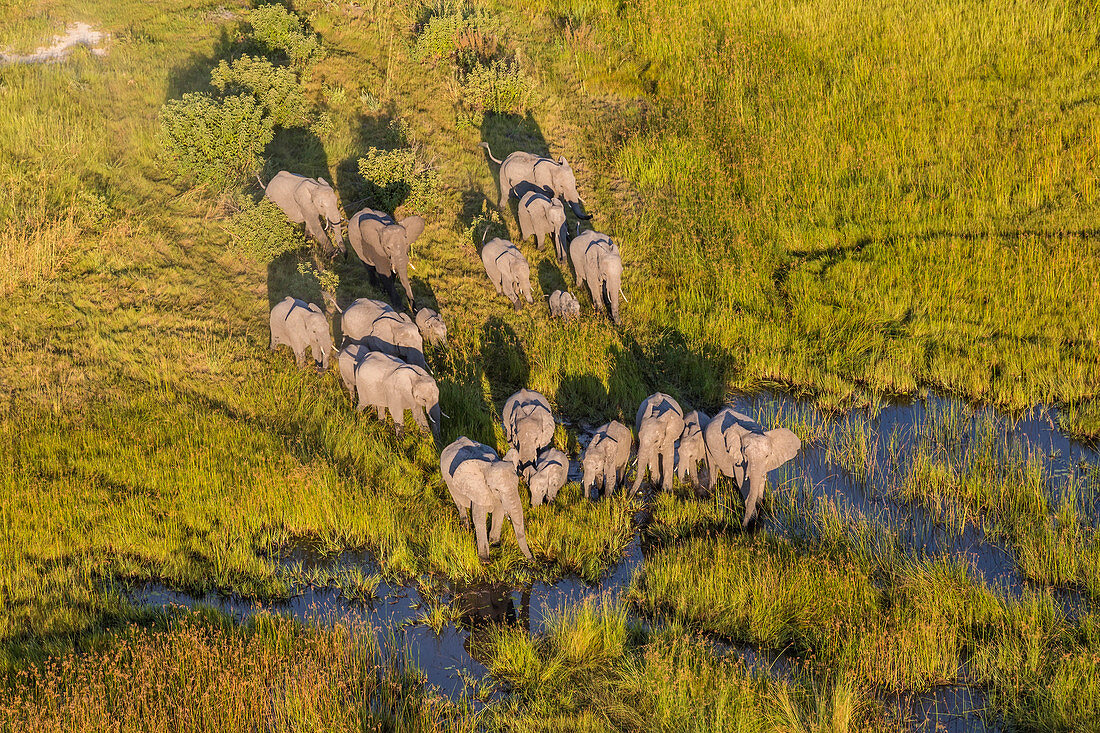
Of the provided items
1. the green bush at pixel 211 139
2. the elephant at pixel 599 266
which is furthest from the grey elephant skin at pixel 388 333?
the green bush at pixel 211 139

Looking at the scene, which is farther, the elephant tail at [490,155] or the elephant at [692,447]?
the elephant tail at [490,155]

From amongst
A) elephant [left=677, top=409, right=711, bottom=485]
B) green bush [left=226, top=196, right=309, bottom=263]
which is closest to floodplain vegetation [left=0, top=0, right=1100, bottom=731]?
green bush [left=226, top=196, right=309, bottom=263]

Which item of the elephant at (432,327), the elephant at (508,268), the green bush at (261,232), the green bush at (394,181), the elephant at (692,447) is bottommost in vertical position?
the elephant at (692,447)

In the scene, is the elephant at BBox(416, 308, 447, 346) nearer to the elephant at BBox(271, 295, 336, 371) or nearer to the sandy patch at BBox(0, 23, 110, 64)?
the elephant at BBox(271, 295, 336, 371)

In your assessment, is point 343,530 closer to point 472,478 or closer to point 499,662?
point 472,478

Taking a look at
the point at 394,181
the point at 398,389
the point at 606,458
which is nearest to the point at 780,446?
the point at 606,458

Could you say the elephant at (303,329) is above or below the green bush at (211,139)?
below

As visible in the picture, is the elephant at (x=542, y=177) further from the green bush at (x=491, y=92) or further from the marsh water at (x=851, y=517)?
the marsh water at (x=851, y=517)
